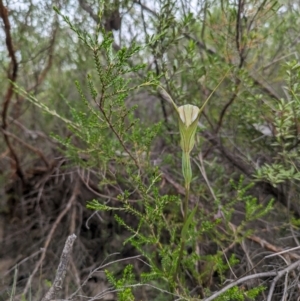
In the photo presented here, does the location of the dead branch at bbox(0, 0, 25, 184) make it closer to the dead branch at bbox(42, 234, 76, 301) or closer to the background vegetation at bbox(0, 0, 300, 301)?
the background vegetation at bbox(0, 0, 300, 301)

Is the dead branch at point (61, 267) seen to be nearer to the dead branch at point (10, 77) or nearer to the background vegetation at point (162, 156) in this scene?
the background vegetation at point (162, 156)

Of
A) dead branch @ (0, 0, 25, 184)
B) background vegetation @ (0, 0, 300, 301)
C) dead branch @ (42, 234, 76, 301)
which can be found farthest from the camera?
dead branch @ (0, 0, 25, 184)

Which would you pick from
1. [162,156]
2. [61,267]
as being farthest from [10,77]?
[61,267]

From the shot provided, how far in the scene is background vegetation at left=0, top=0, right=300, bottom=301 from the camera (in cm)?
138

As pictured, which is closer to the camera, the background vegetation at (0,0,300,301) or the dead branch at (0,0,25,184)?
the background vegetation at (0,0,300,301)

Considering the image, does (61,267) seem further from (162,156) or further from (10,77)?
(10,77)

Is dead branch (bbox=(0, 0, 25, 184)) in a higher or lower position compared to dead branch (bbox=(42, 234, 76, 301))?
higher

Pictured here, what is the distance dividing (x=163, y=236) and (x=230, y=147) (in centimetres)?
53

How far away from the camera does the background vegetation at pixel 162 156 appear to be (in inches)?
54.4

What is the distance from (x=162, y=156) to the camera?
6.38ft

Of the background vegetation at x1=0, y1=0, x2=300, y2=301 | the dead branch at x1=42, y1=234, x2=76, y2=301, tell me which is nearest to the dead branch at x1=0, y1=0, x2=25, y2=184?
the background vegetation at x1=0, y1=0, x2=300, y2=301

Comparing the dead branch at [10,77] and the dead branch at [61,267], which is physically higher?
the dead branch at [10,77]

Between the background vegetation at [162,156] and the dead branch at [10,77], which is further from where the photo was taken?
the dead branch at [10,77]

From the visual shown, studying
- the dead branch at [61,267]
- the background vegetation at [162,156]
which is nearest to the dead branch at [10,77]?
the background vegetation at [162,156]
